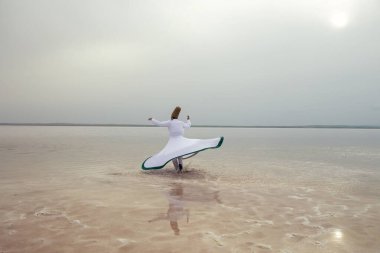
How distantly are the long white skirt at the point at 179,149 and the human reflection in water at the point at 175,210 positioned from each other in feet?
11.6

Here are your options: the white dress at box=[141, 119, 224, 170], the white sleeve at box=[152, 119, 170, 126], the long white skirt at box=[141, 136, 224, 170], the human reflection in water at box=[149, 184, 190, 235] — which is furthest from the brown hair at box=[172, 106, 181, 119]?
the human reflection in water at box=[149, 184, 190, 235]

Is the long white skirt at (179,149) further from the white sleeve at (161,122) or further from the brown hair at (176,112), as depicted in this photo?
the brown hair at (176,112)

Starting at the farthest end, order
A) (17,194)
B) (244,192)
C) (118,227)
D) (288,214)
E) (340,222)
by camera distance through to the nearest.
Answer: (244,192)
(17,194)
(288,214)
(340,222)
(118,227)

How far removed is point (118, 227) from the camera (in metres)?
6.32

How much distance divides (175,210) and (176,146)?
6.28 metres

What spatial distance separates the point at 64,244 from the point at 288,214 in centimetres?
486

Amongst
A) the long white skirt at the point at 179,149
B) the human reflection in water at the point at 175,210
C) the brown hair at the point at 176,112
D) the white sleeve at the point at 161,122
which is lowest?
the human reflection in water at the point at 175,210

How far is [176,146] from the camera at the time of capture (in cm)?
1395

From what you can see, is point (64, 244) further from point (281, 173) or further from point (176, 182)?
point (281, 173)

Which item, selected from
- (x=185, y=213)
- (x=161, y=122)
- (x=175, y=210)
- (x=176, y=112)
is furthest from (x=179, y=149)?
(x=185, y=213)

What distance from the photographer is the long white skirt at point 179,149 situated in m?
13.6

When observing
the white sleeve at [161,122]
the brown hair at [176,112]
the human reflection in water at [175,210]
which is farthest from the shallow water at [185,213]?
the brown hair at [176,112]

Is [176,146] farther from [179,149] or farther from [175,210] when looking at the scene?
[175,210]

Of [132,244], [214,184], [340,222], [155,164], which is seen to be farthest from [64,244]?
[155,164]
